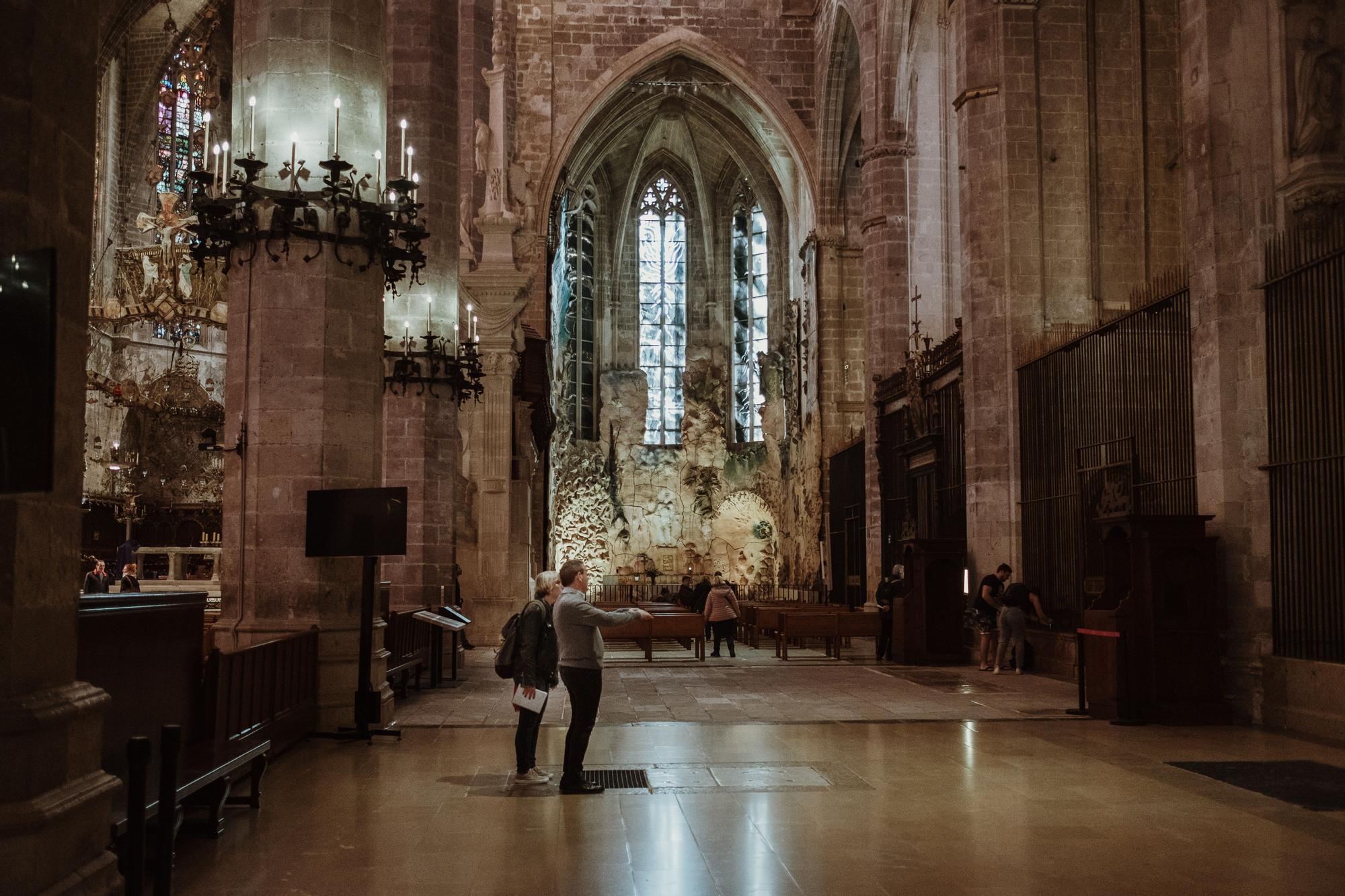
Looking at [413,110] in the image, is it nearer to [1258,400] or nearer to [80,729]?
[1258,400]

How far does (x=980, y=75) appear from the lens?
53.6ft

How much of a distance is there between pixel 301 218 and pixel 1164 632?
7503 millimetres

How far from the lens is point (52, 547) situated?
368cm

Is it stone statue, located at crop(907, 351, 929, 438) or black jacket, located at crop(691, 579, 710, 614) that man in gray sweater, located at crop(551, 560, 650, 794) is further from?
black jacket, located at crop(691, 579, 710, 614)

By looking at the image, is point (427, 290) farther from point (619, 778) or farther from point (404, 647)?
→ point (619, 778)

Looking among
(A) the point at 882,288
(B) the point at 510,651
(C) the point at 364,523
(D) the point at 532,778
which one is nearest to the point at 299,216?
(C) the point at 364,523

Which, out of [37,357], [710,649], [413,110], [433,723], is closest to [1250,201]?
[433,723]

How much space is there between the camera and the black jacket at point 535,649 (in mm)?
7270

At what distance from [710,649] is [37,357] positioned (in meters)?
18.6

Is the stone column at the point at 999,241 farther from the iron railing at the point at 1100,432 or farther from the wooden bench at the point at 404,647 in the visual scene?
the wooden bench at the point at 404,647

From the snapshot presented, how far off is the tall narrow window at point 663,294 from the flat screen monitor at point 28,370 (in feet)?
130

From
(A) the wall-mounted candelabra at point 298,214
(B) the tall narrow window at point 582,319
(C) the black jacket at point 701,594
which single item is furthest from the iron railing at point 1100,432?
(B) the tall narrow window at point 582,319

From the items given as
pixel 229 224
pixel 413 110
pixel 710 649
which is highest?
pixel 413 110

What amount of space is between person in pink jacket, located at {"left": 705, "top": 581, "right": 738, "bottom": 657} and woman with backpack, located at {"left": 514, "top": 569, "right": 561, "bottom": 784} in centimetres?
1098
